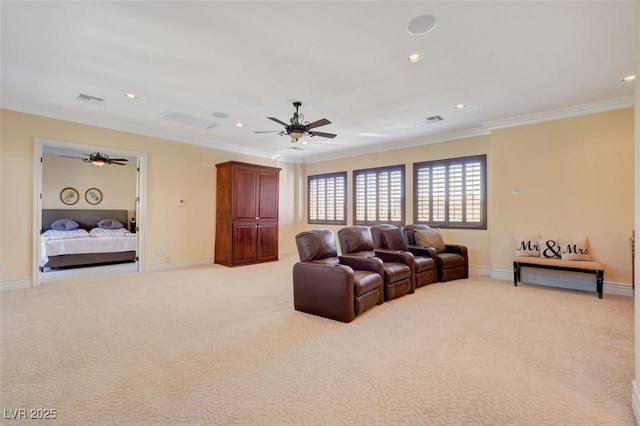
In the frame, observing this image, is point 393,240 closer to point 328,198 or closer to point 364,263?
point 364,263

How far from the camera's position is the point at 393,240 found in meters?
5.09

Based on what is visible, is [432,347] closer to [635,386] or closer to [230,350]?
[635,386]

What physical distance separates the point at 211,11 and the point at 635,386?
4120mm

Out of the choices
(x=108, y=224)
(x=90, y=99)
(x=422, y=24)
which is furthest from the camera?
(x=108, y=224)

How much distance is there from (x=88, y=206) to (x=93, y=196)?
1.07 feet

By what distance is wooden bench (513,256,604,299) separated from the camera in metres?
4.28

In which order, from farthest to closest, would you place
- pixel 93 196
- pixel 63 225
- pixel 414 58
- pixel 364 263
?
pixel 93 196, pixel 63 225, pixel 364 263, pixel 414 58

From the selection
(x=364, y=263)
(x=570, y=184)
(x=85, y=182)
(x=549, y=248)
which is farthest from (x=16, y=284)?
(x=570, y=184)

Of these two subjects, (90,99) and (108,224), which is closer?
(90,99)

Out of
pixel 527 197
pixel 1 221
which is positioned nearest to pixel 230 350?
pixel 1 221

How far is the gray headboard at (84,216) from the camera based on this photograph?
7.95 meters

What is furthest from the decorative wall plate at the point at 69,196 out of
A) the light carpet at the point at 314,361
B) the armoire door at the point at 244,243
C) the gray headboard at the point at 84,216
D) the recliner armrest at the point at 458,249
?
the recliner armrest at the point at 458,249

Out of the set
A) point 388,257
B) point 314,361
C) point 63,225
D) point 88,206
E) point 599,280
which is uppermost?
point 88,206

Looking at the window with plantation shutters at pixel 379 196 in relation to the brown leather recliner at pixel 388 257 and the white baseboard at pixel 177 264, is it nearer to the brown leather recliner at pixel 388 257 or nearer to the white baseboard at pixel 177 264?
the brown leather recliner at pixel 388 257
